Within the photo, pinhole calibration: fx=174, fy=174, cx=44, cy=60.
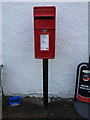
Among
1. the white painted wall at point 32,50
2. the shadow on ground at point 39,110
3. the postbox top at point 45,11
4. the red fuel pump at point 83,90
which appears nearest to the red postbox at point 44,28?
the postbox top at point 45,11

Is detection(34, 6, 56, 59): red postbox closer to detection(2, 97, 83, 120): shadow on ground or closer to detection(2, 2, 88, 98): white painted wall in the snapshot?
detection(2, 2, 88, 98): white painted wall

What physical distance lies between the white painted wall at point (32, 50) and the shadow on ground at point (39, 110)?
6.6 inches

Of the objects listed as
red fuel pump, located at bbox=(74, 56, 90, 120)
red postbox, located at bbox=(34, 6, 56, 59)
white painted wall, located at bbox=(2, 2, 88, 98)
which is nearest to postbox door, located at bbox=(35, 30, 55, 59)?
red postbox, located at bbox=(34, 6, 56, 59)

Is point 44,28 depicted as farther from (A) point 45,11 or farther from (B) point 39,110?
(B) point 39,110

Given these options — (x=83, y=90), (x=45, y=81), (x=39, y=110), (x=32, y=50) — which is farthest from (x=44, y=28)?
(x=39, y=110)

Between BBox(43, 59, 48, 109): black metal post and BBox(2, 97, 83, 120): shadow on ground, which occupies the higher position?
BBox(43, 59, 48, 109): black metal post

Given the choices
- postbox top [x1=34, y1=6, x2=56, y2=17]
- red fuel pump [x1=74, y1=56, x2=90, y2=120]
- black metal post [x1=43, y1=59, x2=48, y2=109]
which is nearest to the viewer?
postbox top [x1=34, y1=6, x2=56, y2=17]

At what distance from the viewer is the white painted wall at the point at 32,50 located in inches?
118

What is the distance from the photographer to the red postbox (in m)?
2.53

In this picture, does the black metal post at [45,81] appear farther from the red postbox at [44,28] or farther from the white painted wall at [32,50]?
the white painted wall at [32,50]

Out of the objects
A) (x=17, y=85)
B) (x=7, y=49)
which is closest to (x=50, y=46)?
(x=7, y=49)

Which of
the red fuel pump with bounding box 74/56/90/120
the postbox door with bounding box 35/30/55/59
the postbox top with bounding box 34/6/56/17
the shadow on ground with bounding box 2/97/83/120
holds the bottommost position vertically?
the shadow on ground with bounding box 2/97/83/120

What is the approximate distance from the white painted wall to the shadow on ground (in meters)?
0.17

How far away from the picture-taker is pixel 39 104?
3.16 meters
